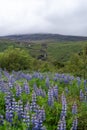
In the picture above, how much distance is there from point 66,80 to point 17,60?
33.7m

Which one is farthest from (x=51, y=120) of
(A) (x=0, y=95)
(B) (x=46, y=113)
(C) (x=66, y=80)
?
(C) (x=66, y=80)

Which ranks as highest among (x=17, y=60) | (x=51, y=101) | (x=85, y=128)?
(x=51, y=101)

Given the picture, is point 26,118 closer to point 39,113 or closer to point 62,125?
point 39,113

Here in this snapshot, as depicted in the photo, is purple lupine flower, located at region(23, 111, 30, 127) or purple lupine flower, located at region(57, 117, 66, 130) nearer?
purple lupine flower, located at region(57, 117, 66, 130)

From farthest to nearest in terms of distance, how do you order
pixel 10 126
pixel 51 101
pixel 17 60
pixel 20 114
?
pixel 17 60 < pixel 51 101 < pixel 20 114 < pixel 10 126

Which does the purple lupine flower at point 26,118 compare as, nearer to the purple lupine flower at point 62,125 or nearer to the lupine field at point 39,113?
the lupine field at point 39,113

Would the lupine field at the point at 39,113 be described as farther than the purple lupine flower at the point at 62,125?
Yes

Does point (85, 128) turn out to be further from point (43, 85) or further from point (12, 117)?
point (43, 85)

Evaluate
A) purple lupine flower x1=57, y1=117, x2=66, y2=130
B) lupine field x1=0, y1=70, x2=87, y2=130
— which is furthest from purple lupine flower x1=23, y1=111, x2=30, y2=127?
purple lupine flower x1=57, y1=117, x2=66, y2=130

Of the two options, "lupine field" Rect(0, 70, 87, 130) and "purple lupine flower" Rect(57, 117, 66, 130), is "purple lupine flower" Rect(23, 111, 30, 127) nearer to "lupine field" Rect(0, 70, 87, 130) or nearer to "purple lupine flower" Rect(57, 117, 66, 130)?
"lupine field" Rect(0, 70, 87, 130)

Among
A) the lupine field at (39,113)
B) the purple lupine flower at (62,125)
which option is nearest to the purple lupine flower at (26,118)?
the lupine field at (39,113)

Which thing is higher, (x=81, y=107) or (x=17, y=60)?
(x=81, y=107)

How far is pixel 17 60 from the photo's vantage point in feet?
151

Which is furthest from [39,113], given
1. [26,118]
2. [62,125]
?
[62,125]
